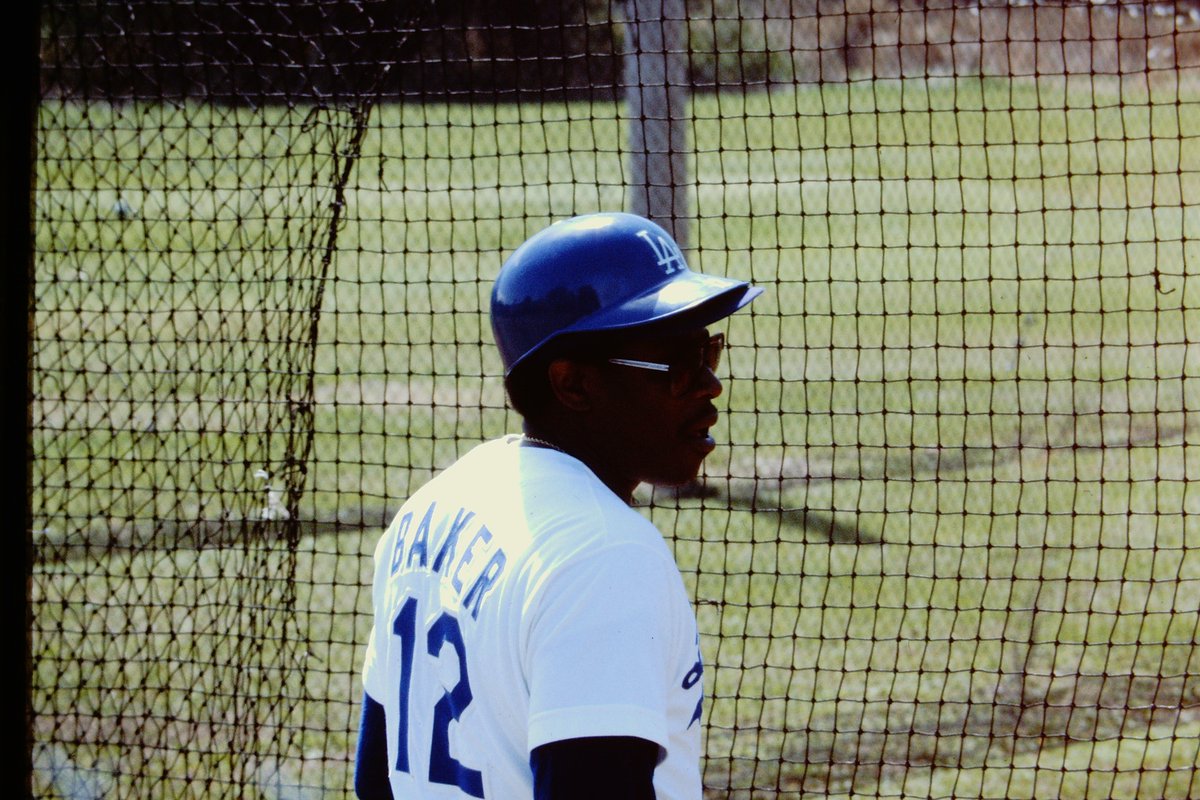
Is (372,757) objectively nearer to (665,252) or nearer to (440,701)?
(440,701)

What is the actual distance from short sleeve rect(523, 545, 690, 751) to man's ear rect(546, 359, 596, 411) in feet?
1.13

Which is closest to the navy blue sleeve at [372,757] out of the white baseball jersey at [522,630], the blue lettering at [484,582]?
the white baseball jersey at [522,630]

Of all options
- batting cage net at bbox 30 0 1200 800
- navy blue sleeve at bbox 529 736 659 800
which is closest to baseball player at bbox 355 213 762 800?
navy blue sleeve at bbox 529 736 659 800

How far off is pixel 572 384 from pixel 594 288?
14cm

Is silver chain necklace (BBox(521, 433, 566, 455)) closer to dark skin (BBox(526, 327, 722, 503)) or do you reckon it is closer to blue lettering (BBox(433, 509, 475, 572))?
dark skin (BBox(526, 327, 722, 503))

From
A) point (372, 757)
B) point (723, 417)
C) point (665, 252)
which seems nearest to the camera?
point (665, 252)

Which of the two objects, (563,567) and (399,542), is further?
(399,542)

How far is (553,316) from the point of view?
203 cm

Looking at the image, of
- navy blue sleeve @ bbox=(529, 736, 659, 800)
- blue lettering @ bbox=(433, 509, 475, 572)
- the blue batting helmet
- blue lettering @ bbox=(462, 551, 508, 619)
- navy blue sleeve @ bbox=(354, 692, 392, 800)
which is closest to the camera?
navy blue sleeve @ bbox=(529, 736, 659, 800)

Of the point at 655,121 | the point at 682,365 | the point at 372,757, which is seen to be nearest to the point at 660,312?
the point at 682,365

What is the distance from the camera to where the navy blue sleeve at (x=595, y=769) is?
1.59 meters

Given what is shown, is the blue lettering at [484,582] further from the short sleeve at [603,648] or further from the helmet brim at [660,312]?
the helmet brim at [660,312]

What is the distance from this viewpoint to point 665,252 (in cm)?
212

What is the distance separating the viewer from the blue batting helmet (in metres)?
2.01
